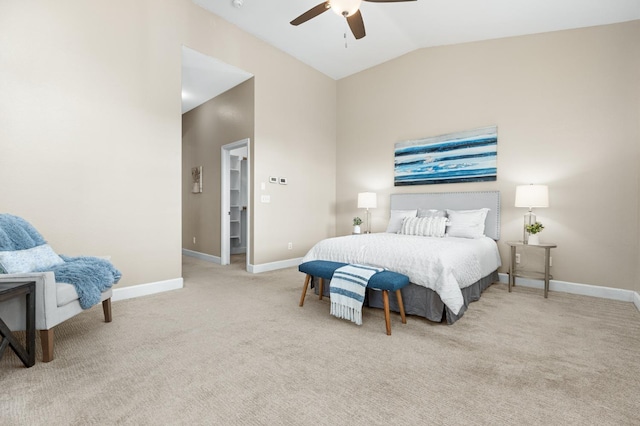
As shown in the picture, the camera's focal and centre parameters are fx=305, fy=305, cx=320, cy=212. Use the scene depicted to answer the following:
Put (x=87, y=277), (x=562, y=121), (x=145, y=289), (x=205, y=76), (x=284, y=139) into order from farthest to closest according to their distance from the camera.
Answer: (x=284, y=139) → (x=205, y=76) → (x=562, y=121) → (x=145, y=289) → (x=87, y=277)

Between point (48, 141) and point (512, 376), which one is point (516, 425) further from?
point (48, 141)

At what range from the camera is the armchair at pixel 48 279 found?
6.17ft

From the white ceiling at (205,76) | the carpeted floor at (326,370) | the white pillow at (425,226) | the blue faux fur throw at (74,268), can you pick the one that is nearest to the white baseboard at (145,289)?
the carpeted floor at (326,370)

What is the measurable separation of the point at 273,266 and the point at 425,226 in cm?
241

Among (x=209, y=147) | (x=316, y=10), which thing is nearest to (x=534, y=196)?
(x=316, y=10)

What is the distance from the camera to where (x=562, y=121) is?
3.72 metres

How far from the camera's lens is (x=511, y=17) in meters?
3.68

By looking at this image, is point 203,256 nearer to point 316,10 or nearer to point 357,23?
point 316,10

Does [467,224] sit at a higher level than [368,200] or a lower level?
lower

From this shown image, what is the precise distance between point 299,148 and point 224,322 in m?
3.43

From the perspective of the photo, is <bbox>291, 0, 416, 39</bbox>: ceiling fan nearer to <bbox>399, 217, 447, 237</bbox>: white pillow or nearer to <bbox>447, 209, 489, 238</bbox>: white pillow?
<bbox>399, 217, 447, 237</bbox>: white pillow

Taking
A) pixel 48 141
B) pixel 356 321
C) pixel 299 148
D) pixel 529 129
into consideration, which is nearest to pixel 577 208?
pixel 529 129

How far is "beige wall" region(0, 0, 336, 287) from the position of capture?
8.82 feet

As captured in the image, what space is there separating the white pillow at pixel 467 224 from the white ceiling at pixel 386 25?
2.37m
